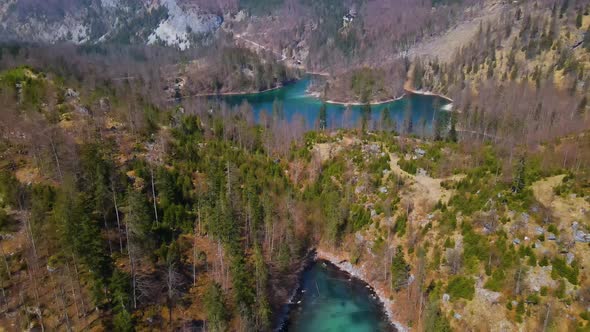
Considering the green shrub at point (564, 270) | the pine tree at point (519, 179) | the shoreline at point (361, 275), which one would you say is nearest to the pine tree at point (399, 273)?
the shoreline at point (361, 275)

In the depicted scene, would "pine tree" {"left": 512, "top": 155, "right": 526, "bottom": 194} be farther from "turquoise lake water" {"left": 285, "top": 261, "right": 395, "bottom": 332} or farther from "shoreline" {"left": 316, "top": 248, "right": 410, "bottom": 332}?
"turquoise lake water" {"left": 285, "top": 261, "right": 395, "bottom": 332}

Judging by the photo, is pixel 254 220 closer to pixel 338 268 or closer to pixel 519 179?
pixel 338 268

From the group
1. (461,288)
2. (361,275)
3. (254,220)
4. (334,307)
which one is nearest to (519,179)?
(461,288)

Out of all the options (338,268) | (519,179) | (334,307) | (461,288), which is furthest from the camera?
(338,268)

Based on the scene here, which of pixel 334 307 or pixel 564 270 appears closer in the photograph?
pixel 564 270

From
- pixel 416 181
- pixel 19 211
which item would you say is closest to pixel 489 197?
pixel 416 181
